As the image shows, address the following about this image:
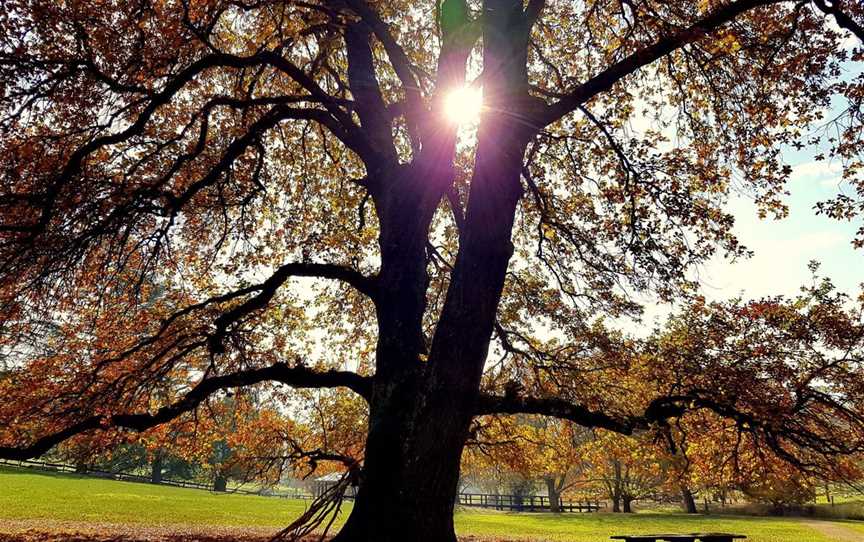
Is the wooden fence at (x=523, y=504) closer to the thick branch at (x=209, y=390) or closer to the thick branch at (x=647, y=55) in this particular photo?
the thick branch at (x=209, y=390)

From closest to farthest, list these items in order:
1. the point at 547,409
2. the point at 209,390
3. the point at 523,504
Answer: the point at 547,409, the point at 209,390, the point at 523,504

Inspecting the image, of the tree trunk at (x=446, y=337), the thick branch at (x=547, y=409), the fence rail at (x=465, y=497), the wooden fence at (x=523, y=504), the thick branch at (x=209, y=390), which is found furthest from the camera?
the wooden fence at (x=523, y=504)

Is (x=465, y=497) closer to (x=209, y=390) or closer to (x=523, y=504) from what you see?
(x=523, y=504)

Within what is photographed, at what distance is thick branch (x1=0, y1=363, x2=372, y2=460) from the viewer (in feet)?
27.0

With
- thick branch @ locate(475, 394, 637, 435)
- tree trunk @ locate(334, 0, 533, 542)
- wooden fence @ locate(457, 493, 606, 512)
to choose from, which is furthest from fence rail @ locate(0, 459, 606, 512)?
tree trunk @ locate(334, 0, 533, 542)

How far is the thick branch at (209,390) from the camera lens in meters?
8.23

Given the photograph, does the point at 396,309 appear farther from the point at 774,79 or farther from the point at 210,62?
the point at 774,79

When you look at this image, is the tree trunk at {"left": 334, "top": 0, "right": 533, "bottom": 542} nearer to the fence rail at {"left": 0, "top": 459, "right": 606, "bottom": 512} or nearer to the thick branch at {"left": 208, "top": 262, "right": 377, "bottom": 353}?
the thick branch at {"left": 208, "top": 262, "right": 377, "bottom": 353}

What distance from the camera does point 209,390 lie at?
341 inches

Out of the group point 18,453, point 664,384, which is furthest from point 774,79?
point 18,453

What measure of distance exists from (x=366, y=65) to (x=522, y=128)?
4.85 m

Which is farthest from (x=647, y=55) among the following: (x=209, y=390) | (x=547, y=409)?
(x=209, y=390)

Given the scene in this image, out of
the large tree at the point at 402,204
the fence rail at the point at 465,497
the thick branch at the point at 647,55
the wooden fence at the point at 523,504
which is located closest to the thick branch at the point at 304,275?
the large tree at the point at 402,204

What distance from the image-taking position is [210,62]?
7.27 metres
